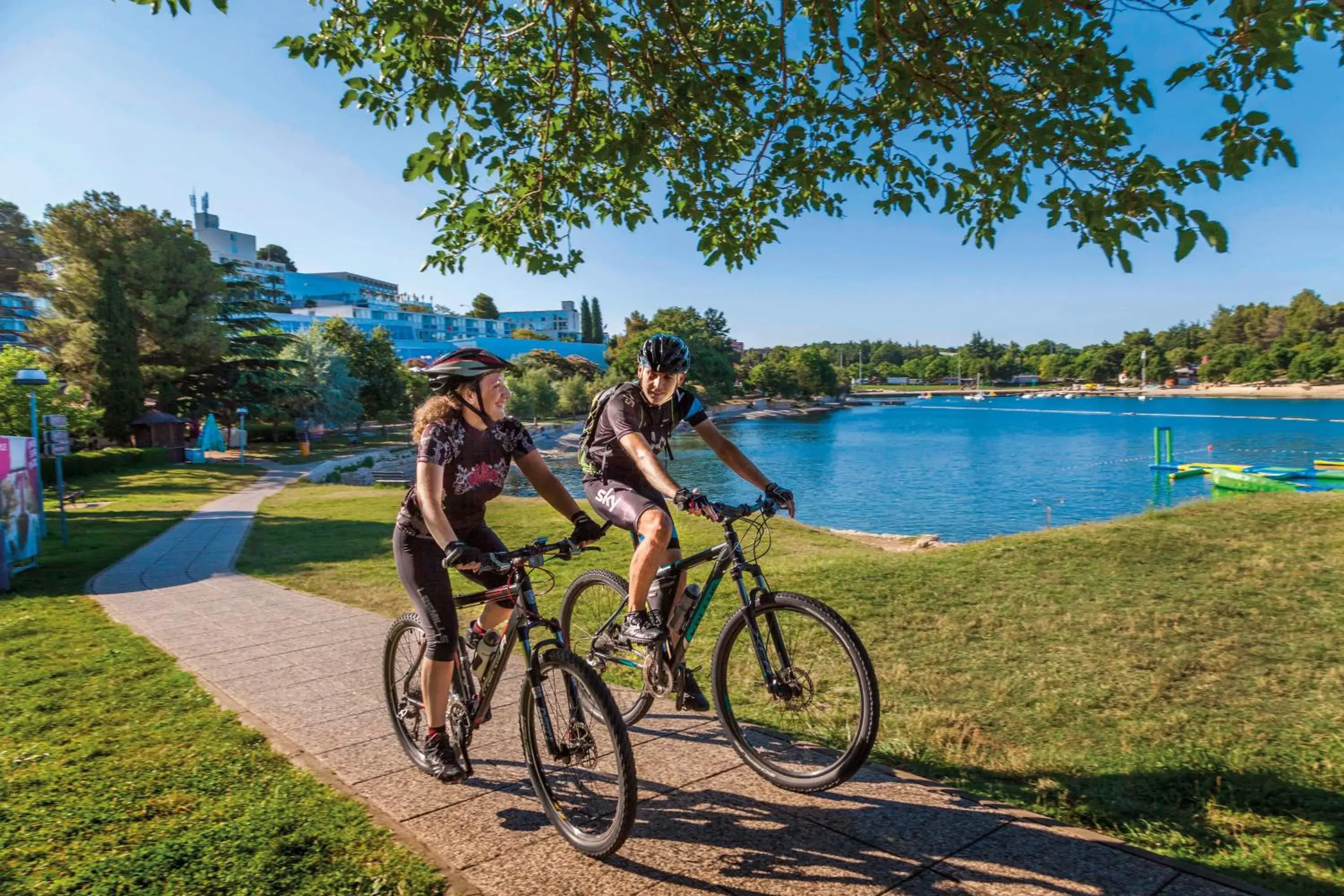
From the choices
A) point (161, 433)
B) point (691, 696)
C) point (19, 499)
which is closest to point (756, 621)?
point (691, 696)

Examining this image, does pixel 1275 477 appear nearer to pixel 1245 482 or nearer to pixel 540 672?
pixel 1245 482

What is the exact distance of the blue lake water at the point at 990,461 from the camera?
3625cm

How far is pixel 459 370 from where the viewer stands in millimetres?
3494

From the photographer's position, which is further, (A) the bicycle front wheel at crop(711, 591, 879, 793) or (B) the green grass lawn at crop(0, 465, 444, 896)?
(A) the bicycle front wheel at crop(711, 591, 879, 793)

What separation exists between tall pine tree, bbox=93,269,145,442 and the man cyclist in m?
43.8

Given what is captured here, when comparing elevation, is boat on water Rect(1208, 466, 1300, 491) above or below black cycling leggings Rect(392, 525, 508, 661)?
below

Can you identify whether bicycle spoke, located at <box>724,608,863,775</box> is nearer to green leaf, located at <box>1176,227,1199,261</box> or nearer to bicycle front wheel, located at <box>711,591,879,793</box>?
bicycle front wheel, located at <box>711,591,879,793</box>

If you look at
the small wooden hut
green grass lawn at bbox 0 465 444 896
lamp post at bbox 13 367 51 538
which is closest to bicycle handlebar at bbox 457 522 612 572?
green grass lawn at bbox 0 465 444 896

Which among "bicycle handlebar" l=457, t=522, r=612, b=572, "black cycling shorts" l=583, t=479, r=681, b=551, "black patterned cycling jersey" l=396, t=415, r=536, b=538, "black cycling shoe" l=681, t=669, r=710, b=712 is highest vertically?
"black patterned cycling jersey" l=396, t=415, r=536, b=538

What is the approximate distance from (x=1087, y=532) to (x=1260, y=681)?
15.7 feet

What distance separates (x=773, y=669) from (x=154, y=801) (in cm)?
315

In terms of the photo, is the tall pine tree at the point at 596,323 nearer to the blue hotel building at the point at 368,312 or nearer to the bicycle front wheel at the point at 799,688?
the blue hotel building at the point at 368,312

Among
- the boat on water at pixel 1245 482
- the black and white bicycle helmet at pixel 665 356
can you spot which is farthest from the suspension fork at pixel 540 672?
the boat on water at pixel 1245 482

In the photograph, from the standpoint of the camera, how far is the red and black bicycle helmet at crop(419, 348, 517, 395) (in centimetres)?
350
